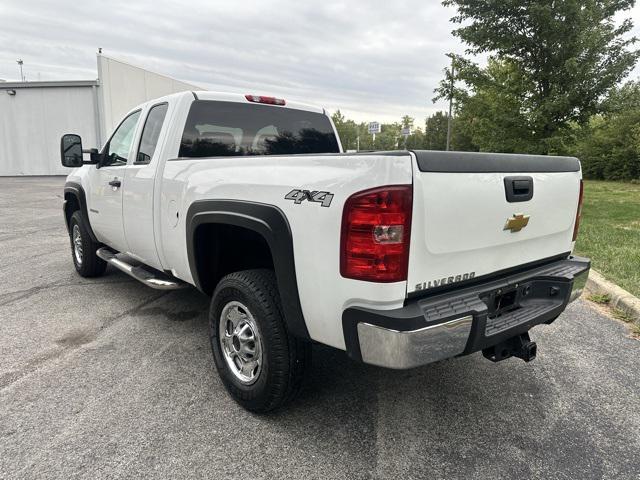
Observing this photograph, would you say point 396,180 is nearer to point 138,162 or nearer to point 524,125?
point 138,162

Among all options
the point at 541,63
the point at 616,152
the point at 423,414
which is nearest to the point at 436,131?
the point at 616,152

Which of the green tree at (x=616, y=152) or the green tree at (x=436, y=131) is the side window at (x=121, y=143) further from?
the green tree at (x=436, y=131)

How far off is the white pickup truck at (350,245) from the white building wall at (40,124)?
22.1 m

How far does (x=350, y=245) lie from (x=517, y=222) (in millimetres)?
1038

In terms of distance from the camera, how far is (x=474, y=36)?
10047mm

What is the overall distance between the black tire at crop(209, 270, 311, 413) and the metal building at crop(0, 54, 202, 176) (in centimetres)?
2175

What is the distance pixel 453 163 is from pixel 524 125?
961cm

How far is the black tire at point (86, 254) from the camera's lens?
201 inches

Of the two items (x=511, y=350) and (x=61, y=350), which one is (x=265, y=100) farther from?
(x=511, y=350)

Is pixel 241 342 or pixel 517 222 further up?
pixel 517 222

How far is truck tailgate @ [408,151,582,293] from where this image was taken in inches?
78.6

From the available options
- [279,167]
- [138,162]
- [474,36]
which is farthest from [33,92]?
[279,167]

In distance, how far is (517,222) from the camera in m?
2.44

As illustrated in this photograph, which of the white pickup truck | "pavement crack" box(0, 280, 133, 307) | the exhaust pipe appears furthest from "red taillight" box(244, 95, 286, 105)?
"pavement crack" box(0, 280, 133, 307)
